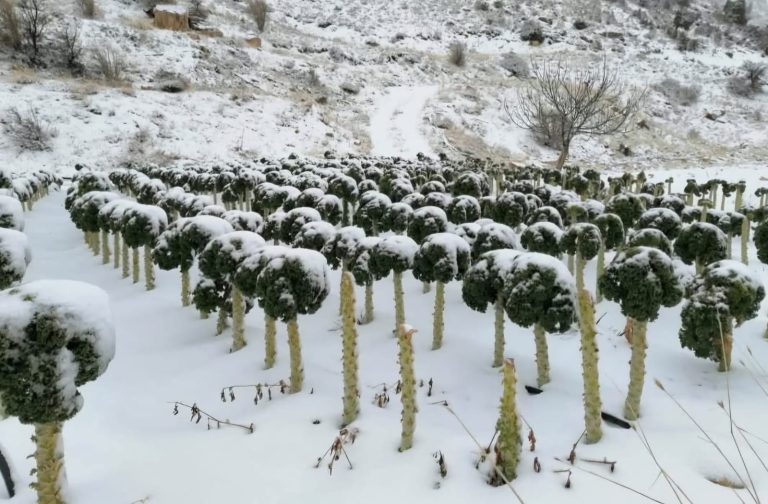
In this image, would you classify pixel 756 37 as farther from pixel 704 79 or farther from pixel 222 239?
pixel 222 239

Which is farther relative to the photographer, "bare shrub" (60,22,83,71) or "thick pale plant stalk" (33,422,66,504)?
"bare shrub" (60,22,83,71)

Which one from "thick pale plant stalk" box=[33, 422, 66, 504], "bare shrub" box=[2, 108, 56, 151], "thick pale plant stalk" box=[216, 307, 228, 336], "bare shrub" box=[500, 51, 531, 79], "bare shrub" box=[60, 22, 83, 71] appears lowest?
"thick pale plant stalk" box=[216, 307, 228, 336]

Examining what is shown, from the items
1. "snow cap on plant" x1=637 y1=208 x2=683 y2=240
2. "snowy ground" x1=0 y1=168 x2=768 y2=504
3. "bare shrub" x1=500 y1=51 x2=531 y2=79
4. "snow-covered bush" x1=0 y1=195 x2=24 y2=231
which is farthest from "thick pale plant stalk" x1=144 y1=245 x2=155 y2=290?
"bare shrub" x1=500 y1=51 x2=531 y2=79

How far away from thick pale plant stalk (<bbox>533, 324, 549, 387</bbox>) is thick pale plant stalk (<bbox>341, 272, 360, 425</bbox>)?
1733 millimetres

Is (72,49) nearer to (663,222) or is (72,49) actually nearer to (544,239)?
(544,239)

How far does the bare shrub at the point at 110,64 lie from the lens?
3184 centimetres

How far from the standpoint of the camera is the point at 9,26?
31.8 meters

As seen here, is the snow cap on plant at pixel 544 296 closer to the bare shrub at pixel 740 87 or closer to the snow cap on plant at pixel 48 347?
the snow cap on plant at pixel 48 347

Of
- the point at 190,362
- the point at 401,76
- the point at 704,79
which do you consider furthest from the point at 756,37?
the point at 190,362

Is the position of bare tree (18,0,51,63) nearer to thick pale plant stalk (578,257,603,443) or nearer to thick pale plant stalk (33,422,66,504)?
thick pale plant stalk (33,422,66,504)

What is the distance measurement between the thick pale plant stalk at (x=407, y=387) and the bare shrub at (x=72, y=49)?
126ft

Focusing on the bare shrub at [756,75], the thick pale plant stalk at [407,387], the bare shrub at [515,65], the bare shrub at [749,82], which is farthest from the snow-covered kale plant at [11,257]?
the bare shrub at [756,75]

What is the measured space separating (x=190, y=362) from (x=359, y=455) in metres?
3.24

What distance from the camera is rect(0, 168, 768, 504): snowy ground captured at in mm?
3281
